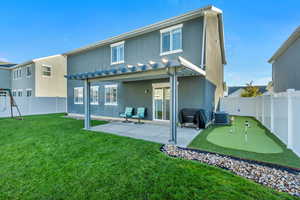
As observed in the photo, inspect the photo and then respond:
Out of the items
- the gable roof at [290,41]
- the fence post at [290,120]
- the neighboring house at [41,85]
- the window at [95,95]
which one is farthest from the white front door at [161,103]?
the neighboring house at [41,85]

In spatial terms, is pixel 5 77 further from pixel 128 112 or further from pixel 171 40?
pixel 171 40

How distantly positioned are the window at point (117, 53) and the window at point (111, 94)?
1943mm

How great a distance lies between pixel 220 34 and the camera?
1155cm

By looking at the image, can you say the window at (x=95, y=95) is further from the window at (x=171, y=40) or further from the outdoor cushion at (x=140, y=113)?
the window at (x=171, y=40)

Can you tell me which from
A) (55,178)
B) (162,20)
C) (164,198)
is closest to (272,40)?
(162,20)

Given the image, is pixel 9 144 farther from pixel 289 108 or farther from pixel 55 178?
pixel 289 108

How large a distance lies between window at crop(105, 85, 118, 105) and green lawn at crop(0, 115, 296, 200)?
6.44m

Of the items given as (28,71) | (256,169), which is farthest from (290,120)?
(28,71)

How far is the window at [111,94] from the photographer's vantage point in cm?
1114

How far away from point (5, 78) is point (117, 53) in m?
21.2

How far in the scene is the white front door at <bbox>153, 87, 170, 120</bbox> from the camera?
8.86m

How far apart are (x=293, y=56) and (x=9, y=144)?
16.2 metres

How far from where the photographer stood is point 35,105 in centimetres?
1488

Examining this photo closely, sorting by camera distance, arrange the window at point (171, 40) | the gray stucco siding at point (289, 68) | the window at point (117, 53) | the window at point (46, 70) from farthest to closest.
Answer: the window at point (46, 70) < the window at point (117, 53) < the gray stucco siding at point (289, 68) < the window at point (171, 40)
